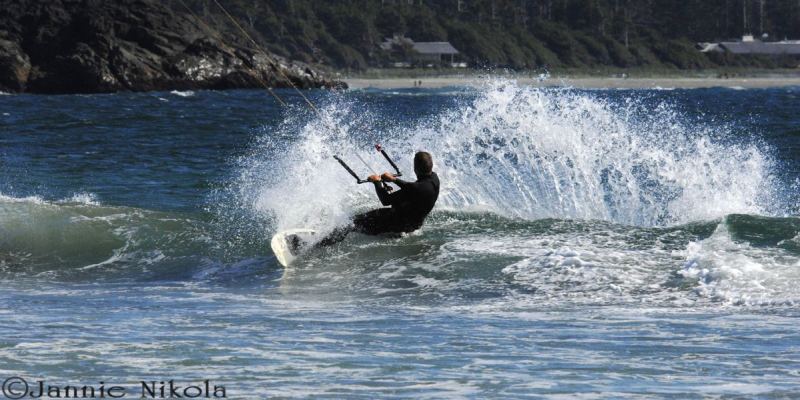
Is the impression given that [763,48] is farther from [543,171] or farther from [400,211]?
[400,211]

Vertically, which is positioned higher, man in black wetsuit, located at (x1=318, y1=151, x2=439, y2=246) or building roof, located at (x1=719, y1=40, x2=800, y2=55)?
building roof, located at (x1=719, y1=40, x2=800, y2=55)

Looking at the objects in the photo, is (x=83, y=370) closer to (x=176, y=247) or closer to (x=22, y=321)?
(x=22, y=321)

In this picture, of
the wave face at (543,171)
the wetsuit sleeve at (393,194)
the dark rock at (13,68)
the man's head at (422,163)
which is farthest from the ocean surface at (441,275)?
the dark rock at (13,68)

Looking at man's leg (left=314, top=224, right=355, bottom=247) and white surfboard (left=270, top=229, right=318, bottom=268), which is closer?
white surfboard (left=270, top=229, right=318, bottom=268)

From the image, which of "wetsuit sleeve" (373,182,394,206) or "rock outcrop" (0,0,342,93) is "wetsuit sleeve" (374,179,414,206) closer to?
"wetsuit sleeve" (373,182,394,206)

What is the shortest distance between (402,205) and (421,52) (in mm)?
106723

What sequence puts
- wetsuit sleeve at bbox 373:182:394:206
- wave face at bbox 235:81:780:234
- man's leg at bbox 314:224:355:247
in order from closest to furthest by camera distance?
wetsuit sleeve at bbox 373:182:394:206, man's leg at bbox 314:224:355:247, wave face at bbox 235:81:780:234

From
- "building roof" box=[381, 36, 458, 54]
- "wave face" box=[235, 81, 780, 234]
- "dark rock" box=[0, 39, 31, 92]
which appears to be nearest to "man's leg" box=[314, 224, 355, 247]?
"wave face" box=[235, 81, 780, 234]

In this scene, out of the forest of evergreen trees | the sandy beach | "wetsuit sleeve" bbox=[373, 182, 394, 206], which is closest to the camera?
"wetsuit sleeve" bbox=[373, 182, 394, 206]

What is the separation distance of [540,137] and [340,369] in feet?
32.2

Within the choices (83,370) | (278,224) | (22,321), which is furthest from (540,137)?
(83,370)

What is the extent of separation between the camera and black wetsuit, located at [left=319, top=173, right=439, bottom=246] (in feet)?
44.5

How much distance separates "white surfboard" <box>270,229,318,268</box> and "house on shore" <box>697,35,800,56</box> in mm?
122471

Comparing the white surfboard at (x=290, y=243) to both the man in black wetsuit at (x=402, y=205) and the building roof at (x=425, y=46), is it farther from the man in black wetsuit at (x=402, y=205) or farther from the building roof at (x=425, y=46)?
the building roof at (x=425, y=46)
